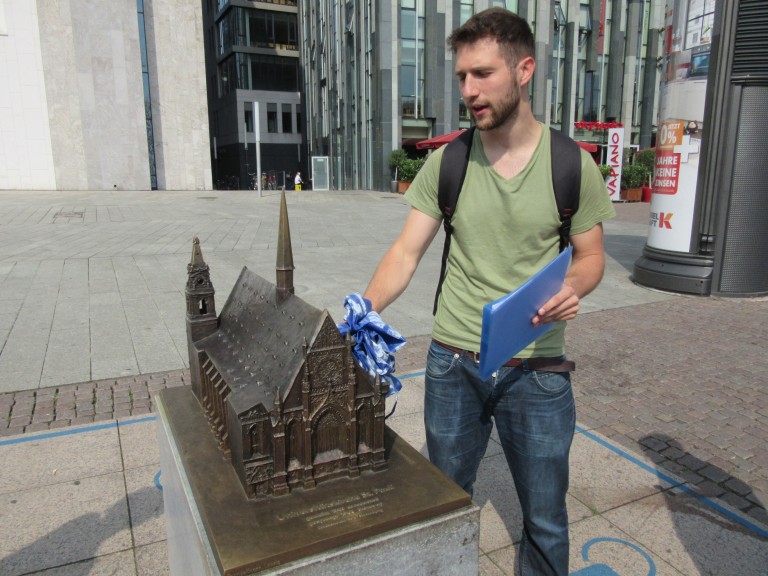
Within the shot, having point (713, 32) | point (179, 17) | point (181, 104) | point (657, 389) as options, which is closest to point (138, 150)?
point (181, 104)

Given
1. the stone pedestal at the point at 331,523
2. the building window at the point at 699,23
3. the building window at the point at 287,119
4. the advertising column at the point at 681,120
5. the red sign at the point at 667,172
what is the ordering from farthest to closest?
the building window at the point at 287,119, the red sign at the point at 667,172, the advertising column at the point at 681,120, the building window at the point at 699,23, the stone pedestal at the point at 331,523

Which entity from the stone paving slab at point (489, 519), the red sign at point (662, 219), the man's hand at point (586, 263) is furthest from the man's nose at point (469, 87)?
the red sign at point (662, 219)

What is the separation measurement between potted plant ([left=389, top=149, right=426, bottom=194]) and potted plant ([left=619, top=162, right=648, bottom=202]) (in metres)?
8.85

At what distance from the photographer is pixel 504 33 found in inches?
78.7

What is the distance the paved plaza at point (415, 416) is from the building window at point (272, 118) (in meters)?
42.7

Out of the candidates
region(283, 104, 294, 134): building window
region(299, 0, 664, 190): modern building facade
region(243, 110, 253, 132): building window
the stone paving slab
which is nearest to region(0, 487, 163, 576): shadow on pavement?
the stone paving slab

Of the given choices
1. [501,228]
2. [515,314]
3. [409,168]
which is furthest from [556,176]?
[409,168]

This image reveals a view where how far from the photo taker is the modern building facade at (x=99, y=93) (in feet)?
82.8

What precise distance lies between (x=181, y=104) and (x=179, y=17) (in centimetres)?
412

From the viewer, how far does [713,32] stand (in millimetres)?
7996

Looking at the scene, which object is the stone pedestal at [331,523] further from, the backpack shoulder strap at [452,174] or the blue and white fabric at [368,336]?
the backpack shoulder strap at [452,174]

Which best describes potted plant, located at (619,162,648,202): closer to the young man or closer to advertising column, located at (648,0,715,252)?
advertising column, located at (648,0,715,252)

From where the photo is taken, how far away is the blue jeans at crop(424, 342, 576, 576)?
2.24 meters

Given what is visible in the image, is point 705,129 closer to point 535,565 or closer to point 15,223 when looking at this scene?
point 535,565
